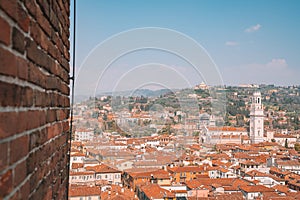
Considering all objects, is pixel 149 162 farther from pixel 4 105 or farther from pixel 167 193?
pixel 4 105

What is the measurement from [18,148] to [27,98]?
0.12 meters

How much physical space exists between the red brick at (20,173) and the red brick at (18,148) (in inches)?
0.6

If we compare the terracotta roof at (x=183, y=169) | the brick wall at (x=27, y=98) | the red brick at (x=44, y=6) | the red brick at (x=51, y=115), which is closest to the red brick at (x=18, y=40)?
the brick wall at (x=27, y=98)

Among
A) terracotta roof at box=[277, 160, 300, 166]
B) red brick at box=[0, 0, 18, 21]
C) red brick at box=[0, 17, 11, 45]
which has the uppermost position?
red brick at box=[0, 0, 18, 21]

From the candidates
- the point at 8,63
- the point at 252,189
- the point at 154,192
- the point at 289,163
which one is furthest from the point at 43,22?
the point at 289,163

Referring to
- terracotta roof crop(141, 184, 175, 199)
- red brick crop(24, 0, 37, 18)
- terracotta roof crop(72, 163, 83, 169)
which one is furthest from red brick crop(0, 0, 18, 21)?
terracotta roof crop(72, 163, 83, 169)

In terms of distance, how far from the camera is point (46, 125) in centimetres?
106

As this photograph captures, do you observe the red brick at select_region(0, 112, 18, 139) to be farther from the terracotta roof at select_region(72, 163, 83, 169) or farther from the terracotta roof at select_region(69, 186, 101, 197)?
the terracotta roof at select_region(72, 163, 83, 169)

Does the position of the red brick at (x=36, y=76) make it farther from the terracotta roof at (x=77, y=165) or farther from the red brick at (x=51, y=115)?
the terracotta roof at (x=77, y=165)

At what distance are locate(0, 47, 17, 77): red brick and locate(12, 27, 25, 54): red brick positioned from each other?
0.9 inches

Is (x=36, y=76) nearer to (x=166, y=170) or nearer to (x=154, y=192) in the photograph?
(x=154, y=192)

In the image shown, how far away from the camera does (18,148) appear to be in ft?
2.23

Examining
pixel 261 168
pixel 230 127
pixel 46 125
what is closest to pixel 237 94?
pixel 230 127

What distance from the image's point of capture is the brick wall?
60 centimetres
